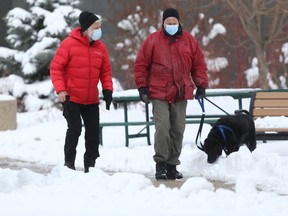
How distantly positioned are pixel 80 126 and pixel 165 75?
1.09m

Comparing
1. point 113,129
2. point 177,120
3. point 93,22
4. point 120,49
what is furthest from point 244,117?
point 120,49

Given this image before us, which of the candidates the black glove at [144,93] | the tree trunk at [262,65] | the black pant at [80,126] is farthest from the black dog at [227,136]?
the tree trunk at [262,65]

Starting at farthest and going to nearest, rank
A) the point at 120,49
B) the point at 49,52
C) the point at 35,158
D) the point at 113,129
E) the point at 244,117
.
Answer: the point at 120,49 → the point at 49,52 → the point at 113,129 → the point at 35,158 → the point at 244,117

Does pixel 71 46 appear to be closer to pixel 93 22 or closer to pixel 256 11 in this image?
pixel 93 22

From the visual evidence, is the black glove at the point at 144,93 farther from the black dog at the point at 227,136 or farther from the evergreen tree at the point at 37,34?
the evergreen tree at the point at 37,34

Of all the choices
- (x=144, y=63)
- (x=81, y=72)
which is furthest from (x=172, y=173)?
(x=81, y=72)

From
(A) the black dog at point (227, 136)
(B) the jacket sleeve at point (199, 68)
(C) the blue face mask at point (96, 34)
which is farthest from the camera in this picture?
(A) the black dog at point (227, 136)

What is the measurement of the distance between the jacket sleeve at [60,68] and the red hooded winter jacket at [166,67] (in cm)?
77

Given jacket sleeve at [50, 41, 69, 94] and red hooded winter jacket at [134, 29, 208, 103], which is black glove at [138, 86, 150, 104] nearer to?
red hooded winter jacket at [134, 29, 208, 103]

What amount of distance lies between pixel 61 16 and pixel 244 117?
10131 millimetres

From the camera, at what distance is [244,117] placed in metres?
10.0

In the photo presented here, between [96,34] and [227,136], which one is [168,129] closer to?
[227,136]

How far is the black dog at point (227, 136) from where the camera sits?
368 inches

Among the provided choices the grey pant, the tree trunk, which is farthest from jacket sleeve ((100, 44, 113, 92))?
the tree trunk
